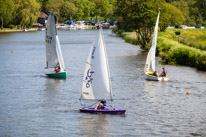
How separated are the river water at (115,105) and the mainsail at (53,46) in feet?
8.89

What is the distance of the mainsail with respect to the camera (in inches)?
2413

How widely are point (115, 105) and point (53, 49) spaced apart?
20.3m

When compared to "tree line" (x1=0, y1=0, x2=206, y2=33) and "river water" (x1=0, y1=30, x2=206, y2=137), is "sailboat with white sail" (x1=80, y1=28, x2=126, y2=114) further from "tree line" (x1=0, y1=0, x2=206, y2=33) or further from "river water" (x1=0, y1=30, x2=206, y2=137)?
"tree line" (x1=0, y1=0, x2=206, y2=33)

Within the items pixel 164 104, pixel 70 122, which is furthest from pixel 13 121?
pixel 164 104

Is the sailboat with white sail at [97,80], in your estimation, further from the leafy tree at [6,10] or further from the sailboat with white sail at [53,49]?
the leafy tree at [6,10]

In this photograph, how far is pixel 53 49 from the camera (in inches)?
2441

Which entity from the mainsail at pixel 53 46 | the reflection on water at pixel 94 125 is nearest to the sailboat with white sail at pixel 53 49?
the mainsail at pixel 53 46

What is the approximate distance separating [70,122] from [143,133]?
7.00 metres

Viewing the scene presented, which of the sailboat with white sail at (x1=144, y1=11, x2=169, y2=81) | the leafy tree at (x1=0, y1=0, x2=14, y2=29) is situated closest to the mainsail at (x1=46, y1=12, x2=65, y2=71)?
the sailboat with white sail at (x1=144, y1=11, x2=169, y2=81)

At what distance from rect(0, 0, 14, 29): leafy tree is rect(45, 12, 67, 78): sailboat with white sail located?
390ft

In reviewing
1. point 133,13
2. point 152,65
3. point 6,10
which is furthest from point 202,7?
point 152,65

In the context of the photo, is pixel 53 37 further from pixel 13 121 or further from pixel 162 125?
pixel 162 125

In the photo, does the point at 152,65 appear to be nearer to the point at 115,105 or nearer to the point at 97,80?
the point at 115,105

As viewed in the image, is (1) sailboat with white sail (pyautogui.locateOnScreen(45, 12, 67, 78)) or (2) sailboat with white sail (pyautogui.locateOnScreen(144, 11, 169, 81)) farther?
(1) sailboat with white sail (pyautogui.locateOnScreen(45, 12, 67, 78))
